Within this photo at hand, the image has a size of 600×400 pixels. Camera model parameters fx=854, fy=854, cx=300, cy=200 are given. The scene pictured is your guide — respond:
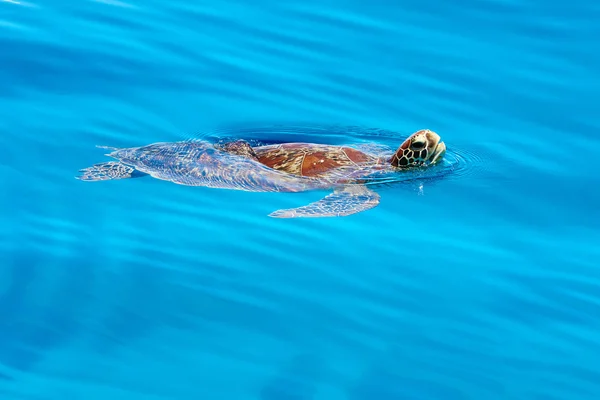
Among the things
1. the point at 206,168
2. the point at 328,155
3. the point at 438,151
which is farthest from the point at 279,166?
the point at 438,151

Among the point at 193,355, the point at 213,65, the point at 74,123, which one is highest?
the point at 213,65

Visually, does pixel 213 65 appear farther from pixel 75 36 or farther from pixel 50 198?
pixel 50 198

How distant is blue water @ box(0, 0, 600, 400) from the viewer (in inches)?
182

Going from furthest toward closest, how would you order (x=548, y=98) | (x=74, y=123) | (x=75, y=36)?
1. (x=75, y=36)
2. (x=548, y=98)
3. (x=74, y=123)

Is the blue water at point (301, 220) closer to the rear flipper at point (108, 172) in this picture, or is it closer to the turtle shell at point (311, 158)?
the rear flipper at point (108, 172)

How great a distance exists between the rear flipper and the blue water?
140 mm

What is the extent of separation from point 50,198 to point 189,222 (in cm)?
102

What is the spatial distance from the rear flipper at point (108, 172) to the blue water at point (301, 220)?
5.5 inches

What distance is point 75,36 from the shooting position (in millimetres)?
9188

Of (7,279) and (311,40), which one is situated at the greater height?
(311,40)

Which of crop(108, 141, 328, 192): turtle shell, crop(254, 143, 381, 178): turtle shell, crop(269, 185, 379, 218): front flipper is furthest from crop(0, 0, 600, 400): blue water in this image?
crop(254, 143, 381, 178): turtle shell

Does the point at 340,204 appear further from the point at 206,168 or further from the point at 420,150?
the point at 206,168

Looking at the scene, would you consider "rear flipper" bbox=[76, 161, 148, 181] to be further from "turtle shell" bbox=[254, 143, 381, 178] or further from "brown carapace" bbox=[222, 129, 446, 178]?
"turtle shell" bbox=[254, 143, 381, 178]

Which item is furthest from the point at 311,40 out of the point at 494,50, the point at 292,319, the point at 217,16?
the point at 292,319
